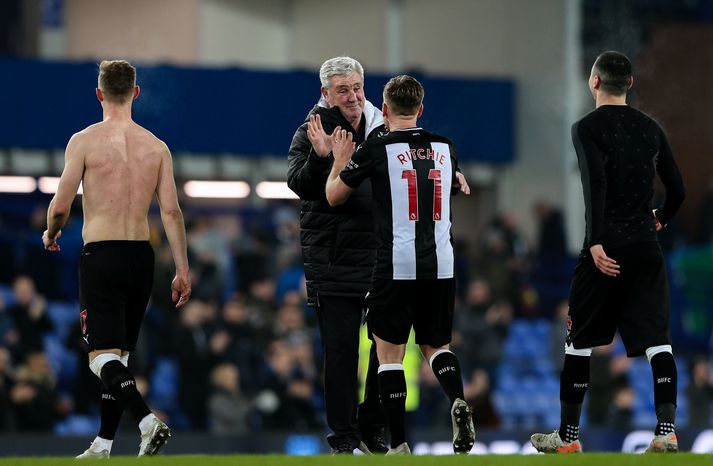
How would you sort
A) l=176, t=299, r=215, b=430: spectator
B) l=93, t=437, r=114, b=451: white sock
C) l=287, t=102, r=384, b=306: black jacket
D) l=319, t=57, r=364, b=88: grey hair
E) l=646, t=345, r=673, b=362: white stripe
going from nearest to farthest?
l=646, t=345, r=673, b=362: white stripe
l=93, t=437, r=114, b=451: white sock
l=319, t=57, r=364, b=88: grey hair
l=287, t=102, r=384, b=306: black jacket
l=176, t=299, r=215, b=430: spectator

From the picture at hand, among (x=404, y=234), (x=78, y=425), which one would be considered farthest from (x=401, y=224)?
(x=78, y=425)

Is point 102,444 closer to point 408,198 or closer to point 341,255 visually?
point 341,255

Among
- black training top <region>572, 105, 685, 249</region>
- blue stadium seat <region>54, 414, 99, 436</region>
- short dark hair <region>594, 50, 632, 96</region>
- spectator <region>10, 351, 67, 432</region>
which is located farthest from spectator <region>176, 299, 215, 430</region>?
short dark hair <region>594, 50, 632, 96</region>

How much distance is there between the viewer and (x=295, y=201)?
73.3 feet

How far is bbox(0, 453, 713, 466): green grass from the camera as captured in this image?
7324 mm

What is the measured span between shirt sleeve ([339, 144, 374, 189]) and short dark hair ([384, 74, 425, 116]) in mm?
279

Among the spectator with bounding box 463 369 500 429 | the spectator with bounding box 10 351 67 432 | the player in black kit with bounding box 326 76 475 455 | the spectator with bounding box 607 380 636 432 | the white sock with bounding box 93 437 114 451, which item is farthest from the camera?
the spectator with bounding box 607 380 636 432

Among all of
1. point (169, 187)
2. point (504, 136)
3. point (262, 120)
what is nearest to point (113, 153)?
point (169, 187)

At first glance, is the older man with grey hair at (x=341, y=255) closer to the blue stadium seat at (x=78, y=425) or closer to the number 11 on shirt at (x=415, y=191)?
the number 11 on shirt at (x=415, y=191)

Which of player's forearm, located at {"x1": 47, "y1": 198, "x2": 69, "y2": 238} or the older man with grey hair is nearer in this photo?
player's forearm, located at {"x1": 47, "y1": 198, "x2": 69, "y2": 238}

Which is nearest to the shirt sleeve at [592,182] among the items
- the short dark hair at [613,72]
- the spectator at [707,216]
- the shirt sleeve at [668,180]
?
the short dark hair at [613,72]

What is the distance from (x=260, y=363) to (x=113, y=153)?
8297 mm

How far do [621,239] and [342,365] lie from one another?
5.98 ft

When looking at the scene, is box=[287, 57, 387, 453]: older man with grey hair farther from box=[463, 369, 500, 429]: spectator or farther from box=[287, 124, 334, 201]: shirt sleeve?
box=[463, 369, 500, 429]: spectator
